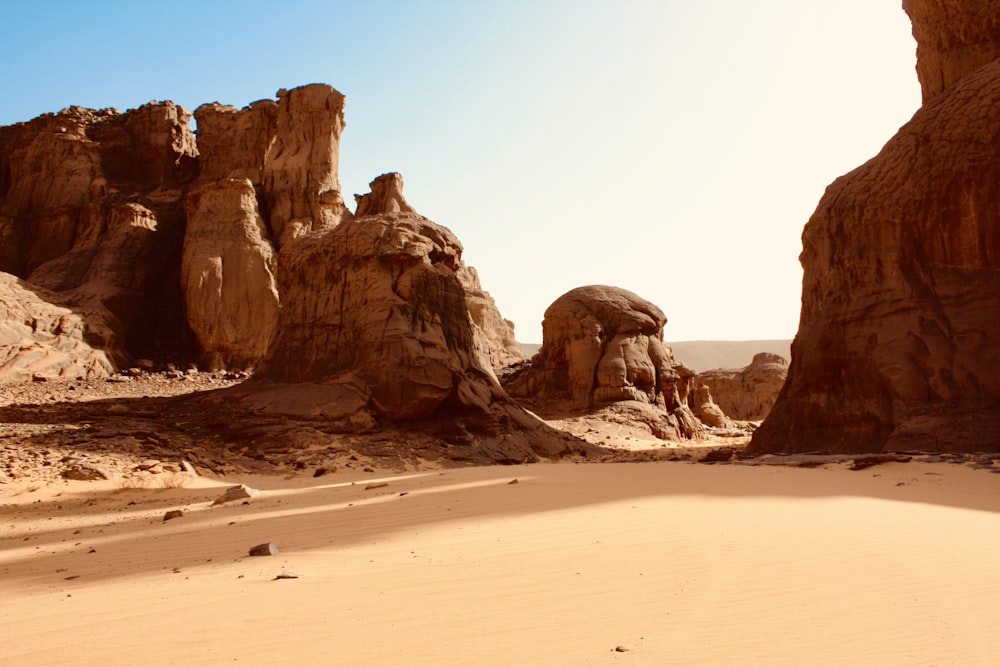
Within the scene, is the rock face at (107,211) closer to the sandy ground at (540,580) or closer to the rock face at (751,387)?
A: the sandy ground at (540,580)

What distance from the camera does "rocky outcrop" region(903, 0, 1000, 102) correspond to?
11797mm

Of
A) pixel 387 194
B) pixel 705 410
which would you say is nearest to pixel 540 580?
pixel 387 194

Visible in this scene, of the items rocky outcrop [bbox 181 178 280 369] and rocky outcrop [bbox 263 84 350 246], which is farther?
rocky outcrop [bbox 263 84 350 246]

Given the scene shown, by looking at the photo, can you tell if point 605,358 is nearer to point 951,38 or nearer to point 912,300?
point 912,300

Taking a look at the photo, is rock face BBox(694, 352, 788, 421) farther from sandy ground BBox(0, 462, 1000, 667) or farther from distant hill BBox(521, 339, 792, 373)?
distant hill BBox(521, 339, 792, 373)

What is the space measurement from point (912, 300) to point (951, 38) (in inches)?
220

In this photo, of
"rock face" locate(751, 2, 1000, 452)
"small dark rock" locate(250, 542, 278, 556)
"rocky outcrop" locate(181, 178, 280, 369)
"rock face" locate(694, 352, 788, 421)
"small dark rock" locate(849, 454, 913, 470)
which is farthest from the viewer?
"rock face" locate(694, 352, 788, 421)

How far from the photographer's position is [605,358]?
63.9ft

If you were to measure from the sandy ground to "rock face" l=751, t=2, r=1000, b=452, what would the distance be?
137 inches

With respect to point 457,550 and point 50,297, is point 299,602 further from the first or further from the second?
point 50,297

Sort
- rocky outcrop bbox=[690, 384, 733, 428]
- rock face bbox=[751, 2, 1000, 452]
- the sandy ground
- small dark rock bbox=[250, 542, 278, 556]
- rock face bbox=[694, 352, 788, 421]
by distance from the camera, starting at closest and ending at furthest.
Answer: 1. the sandy ground
2. small dark rock bbox=[250, 542, 278, 556]
3. rock face bbox=[751, 2, 1000, 452]
4. rocky outcrop bbox=[690, 384, 733, 428]
5. rock face bbox=[694, 352, 788, 421]

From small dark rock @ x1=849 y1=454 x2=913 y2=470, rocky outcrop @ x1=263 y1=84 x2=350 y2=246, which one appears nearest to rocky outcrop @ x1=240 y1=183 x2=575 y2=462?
small dark rock @ x1=849 y1=454 x2=913 y2=470

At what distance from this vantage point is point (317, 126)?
2369 cm

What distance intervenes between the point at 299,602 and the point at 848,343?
32.6 feet
